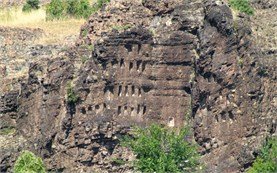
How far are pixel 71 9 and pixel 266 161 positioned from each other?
30125mm

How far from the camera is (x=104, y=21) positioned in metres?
50.1

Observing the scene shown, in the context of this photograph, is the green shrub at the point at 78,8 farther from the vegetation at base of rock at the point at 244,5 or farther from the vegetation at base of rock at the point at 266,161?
the vegetation at base of rock at the point at 266,161

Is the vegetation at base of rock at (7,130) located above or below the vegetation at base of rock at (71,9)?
below

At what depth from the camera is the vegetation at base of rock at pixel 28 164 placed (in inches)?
1849

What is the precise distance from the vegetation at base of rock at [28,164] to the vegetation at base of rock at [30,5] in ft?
106

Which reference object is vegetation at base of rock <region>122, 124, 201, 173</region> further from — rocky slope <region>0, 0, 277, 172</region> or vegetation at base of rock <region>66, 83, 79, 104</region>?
vegetation at base of rock <region>66, 83, 79, 104</region>

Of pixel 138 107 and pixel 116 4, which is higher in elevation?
pixel 116 4

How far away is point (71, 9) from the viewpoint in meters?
73.1

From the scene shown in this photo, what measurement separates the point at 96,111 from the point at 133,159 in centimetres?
307

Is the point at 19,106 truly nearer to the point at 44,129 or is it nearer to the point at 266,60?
the point at 44,129

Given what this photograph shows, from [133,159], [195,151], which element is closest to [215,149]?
[195,151]

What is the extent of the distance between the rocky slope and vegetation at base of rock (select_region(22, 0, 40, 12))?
29.4 meters

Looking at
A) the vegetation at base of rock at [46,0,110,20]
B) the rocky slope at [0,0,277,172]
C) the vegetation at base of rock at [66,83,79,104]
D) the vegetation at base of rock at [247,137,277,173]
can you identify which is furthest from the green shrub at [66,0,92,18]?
the vegetation at base of rock at [247,137,277,173]

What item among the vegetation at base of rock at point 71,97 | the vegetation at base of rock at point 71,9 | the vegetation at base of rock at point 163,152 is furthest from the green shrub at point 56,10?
the vegetation at base of rock at point 163,152
